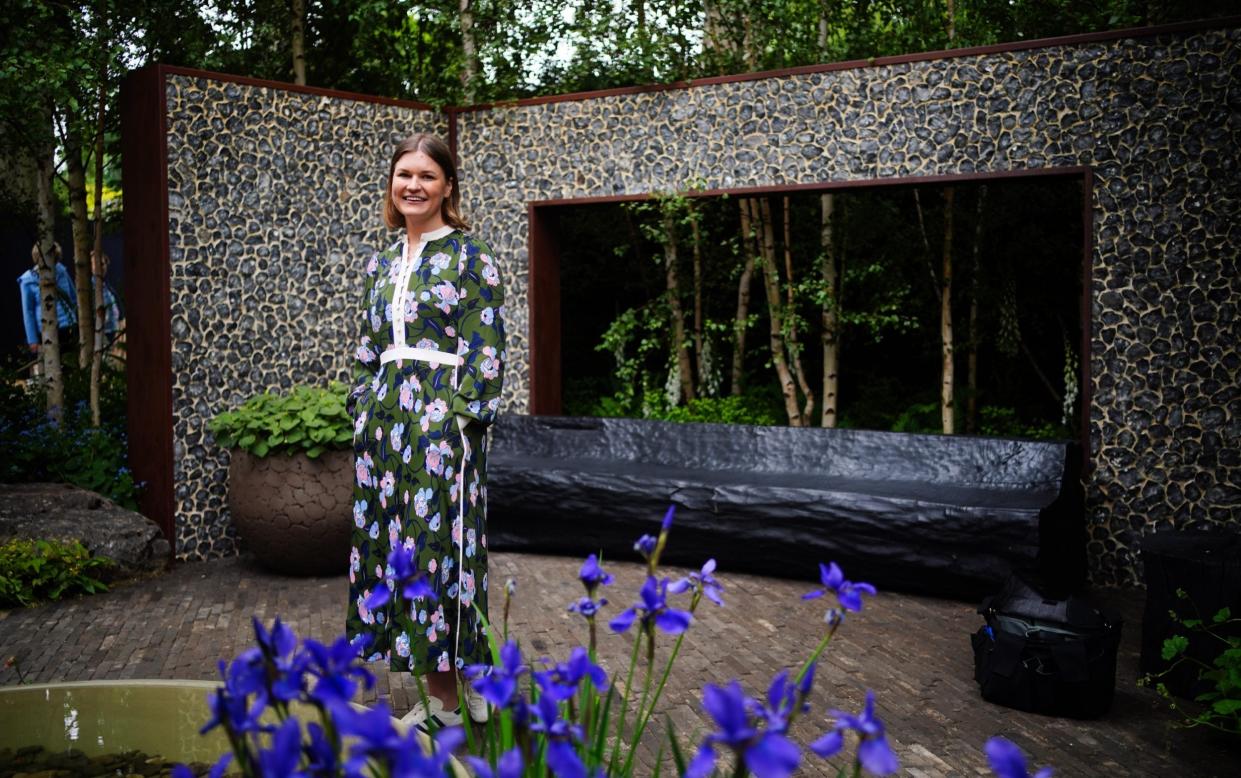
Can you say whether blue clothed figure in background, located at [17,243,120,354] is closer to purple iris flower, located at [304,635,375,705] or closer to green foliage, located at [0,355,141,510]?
green foliage, located at [0,355,141,510]

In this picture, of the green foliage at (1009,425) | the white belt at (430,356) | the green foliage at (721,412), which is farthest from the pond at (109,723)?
the green foliage at (1009,425)

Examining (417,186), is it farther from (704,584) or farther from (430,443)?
(704,584)

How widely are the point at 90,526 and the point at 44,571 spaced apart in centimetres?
→ 42

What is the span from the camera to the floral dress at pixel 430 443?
3.32 m

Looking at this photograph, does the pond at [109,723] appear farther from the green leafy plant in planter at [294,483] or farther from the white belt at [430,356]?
the green leafy plant in planter at [294,483]

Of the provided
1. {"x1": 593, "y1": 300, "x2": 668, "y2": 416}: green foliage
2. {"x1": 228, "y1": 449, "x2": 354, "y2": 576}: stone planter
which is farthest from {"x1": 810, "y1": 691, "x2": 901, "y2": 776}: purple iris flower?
{"x1": 593, "y1": 300, "x2": 668, "y2": 416}: green foliage

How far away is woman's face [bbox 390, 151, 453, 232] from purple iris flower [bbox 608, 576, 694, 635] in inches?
91.7

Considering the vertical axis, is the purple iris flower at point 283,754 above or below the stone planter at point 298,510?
above

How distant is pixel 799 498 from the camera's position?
225 inches

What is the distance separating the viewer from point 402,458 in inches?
Answer: 132

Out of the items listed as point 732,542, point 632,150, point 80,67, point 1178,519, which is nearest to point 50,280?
point 80,67

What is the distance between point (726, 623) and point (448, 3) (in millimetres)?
5363

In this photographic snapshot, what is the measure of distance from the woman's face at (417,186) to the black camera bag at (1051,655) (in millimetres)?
2455

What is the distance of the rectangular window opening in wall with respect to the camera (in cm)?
896
